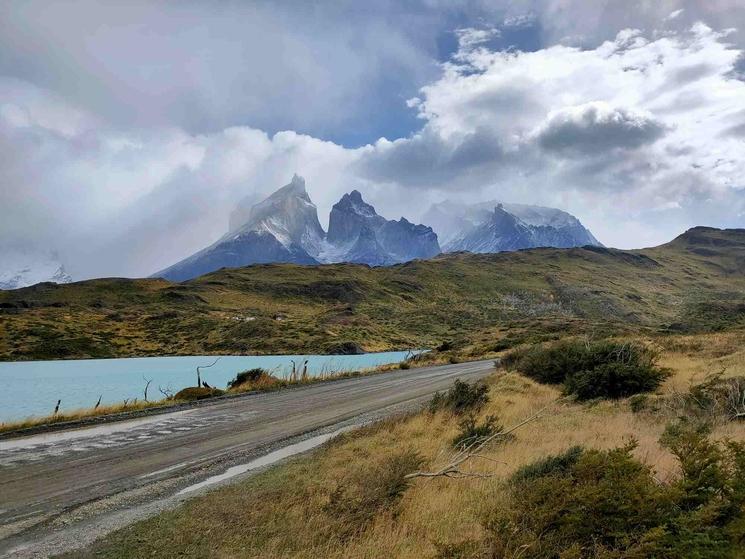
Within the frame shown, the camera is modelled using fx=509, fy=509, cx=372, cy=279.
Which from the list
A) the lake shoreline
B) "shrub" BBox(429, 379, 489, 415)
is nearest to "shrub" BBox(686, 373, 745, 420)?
"shrub" BBox(429, 379, 489, 415)

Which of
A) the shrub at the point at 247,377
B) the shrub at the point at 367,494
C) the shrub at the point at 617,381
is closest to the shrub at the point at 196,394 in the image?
the shrub at the point at 247,377

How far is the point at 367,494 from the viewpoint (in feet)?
26.2

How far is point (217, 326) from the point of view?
9044 centimetres

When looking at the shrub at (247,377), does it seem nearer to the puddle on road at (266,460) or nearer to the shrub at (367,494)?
the puddle on road at (266,460)

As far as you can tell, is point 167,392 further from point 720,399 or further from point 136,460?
point 720,399

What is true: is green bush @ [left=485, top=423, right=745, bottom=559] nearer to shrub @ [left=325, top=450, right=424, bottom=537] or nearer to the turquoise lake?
shrub @ [left=325, top=450, right=424, bottom=537]

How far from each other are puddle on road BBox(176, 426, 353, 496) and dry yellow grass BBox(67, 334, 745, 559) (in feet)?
2.34

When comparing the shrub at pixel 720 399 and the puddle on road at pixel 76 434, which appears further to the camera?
the puddle on road at pixel 76 434

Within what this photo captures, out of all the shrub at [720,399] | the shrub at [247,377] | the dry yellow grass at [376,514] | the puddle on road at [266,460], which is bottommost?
the puddle on road at [266,460]

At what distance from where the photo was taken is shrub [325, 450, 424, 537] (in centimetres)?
720

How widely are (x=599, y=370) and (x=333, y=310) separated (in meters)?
98.6

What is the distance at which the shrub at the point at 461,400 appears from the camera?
17.5 m

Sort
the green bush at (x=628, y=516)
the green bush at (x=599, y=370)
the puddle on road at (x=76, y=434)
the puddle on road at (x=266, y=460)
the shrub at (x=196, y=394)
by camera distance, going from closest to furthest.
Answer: the green bush at (x=628, y=516) → the puddle on road at (x=266, y=460) → the puddle on road at (x=76, y=434) → the green bush at (x=599, y=370) → the shrub at (x=196, y=394)

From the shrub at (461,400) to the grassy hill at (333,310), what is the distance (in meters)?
41.7
